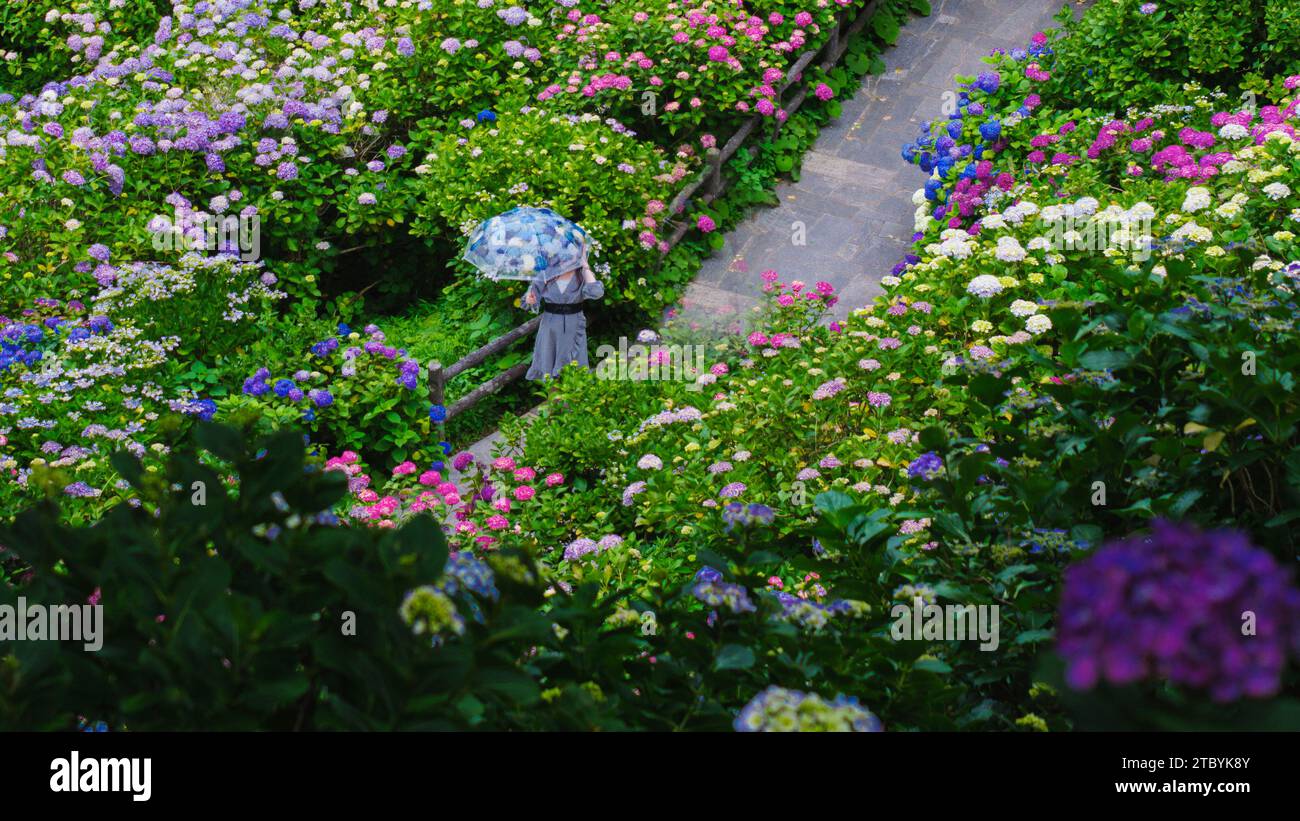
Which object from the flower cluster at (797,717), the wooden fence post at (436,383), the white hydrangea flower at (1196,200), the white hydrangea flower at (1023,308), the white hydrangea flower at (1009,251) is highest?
the white hydrangea flower at (1196,200)

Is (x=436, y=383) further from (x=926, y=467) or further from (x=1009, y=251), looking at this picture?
(x=926, y=467)

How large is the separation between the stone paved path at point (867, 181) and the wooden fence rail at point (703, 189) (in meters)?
0.37

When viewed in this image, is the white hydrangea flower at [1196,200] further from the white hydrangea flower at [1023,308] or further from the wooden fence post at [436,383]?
the wooden fence post at [436,383]

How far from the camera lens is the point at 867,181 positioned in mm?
10617

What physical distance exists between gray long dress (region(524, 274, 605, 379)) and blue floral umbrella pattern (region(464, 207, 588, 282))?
0.16 meters

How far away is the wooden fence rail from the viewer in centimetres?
816

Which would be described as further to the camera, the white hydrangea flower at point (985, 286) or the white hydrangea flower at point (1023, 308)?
the white hydrangea flower at point (985, 286)

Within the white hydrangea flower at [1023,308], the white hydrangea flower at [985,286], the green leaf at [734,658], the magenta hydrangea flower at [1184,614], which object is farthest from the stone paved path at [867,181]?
the magenta hydrangea flower at [1184,614]

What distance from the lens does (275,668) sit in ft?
5.91

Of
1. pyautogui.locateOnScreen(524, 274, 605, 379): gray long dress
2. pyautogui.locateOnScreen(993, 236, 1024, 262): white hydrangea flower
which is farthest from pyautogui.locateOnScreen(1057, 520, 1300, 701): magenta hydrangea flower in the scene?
pyautogui.locateOnScreen(524, 274, 605, 379): gray long dress

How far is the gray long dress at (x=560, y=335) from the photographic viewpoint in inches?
330
